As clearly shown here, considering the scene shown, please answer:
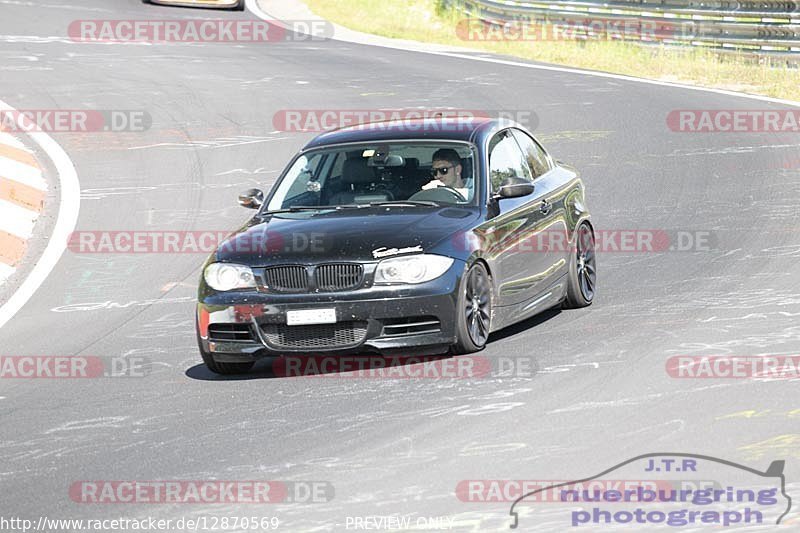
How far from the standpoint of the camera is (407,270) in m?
10.0

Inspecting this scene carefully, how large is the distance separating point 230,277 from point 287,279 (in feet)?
1.36

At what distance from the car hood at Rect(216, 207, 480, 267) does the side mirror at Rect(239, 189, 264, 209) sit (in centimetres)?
50

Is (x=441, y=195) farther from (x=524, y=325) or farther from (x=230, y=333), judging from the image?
(x=230, y=333)

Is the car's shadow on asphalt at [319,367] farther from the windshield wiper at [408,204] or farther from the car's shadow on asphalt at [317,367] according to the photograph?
the windshield wiper at [408,204]

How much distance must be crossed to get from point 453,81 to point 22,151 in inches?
341

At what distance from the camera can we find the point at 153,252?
14.8 m

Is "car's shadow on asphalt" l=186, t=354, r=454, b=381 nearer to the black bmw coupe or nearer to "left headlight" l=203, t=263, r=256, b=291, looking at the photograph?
the black bmw coupe

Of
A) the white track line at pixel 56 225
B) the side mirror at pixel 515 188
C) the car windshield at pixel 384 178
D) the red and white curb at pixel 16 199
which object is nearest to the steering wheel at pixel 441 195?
the car windshield at pixel 384 178

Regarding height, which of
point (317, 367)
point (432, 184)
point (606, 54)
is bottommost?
point (606, 54)

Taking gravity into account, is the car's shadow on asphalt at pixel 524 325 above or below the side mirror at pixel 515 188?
below

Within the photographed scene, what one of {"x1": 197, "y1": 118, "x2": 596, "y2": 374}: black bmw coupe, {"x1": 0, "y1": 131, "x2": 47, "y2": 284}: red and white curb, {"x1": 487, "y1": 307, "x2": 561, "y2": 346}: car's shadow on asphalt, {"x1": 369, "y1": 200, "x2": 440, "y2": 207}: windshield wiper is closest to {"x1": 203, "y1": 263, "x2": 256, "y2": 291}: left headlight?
{"x1": 197, "y1": 118, "x2": 596, "y2": 374}: black bmw coupe

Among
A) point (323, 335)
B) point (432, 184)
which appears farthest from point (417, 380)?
point (432, 184)

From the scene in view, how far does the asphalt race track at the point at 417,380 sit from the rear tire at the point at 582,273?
12 centimetres

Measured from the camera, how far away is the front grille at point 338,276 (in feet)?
32.9
